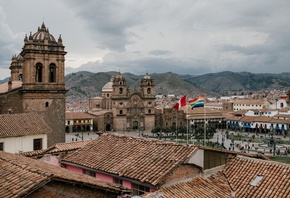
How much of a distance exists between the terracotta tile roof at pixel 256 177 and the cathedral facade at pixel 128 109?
6032 centimetres

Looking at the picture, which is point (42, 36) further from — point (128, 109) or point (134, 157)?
point (128, 109)

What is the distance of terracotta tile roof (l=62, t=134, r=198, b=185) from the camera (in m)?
10.1

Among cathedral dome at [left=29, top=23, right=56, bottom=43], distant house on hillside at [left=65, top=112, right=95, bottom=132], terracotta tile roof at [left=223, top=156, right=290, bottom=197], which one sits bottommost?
distant house on hillside at [left=65, top=112, right=95, bottom=132]

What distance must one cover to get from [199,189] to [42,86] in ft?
71.7

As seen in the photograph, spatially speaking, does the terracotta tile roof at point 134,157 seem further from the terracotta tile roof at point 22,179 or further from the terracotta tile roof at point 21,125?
the terracotta tile roof at point 21,125

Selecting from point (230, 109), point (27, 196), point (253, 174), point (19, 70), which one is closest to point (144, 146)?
point (253, 174)

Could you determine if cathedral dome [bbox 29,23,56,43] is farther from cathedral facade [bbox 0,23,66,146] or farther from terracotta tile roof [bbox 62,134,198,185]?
terracotta tile roof [bbox 62,134,198,185]

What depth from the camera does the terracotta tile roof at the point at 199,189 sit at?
932 cm

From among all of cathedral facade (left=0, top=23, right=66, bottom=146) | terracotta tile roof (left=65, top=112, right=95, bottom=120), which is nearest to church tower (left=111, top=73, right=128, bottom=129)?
terracotta tile roof (left=65, top=112, right=95, bottom=120)

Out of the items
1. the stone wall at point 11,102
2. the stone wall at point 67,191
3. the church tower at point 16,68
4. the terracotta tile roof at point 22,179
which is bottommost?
the stone wall at point 67,191

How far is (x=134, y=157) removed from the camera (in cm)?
1139

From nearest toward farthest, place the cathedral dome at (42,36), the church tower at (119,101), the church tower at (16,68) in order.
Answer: the cathedral dome at (42,36), the church tower at (16,68), the church tower at (119,101)

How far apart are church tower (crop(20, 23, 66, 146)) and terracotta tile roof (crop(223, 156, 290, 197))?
2003 cm

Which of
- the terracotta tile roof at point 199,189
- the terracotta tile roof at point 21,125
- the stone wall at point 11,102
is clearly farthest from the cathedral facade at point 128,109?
the terracotta tile roof at point 199,189
